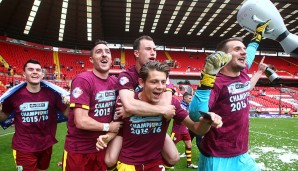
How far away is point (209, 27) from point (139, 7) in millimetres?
10701

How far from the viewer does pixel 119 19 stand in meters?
30.1

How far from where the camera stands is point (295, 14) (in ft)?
94.3

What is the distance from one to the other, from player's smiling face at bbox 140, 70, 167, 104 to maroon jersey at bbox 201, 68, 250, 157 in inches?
28.4

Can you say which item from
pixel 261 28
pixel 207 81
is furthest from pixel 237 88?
pixel 207 81

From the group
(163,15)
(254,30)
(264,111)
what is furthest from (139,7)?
(254,30)

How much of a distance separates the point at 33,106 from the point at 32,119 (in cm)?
20

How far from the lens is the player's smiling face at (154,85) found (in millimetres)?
2684

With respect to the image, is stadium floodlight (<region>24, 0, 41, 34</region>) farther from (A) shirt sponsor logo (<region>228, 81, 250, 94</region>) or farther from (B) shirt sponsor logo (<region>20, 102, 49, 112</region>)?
(A) shirt sponsor logo (<region>228, 81, 250, 94</region>)

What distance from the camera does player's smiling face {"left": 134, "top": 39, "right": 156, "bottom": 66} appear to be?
10.8 feet

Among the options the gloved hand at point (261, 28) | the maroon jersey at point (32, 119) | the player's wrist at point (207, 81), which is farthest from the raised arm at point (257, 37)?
the maroon jersey at point (32, 119)

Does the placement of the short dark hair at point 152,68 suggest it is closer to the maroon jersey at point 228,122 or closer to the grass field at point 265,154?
the maroon jersey at point 228,122

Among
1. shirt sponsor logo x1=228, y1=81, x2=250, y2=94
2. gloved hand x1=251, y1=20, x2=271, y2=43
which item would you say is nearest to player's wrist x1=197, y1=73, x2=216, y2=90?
shirt sponsor logo x1=228, y1=81, x2=250, y2=94

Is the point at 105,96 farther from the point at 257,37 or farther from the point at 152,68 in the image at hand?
the point at 257,37

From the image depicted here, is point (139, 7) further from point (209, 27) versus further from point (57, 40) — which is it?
point (57, 40)
